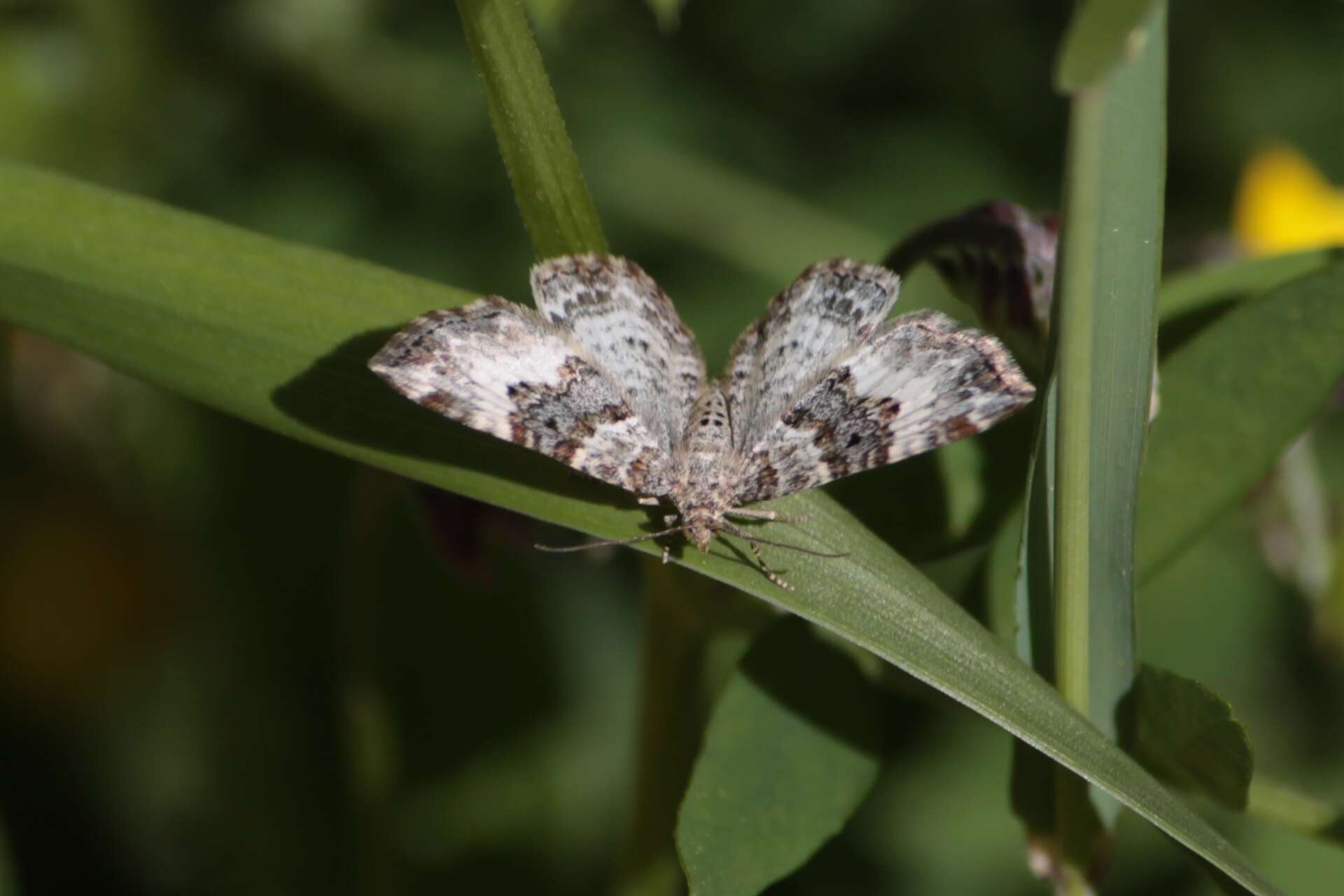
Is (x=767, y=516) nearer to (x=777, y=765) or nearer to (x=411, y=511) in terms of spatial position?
(x=777, y=765)

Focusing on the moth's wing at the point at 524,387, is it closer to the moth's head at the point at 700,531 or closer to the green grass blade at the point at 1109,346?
the moth's head at the point at 700,531

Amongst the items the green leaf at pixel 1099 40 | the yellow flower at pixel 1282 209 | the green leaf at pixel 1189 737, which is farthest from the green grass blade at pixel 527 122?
the yellow flower at pixel 1282 209

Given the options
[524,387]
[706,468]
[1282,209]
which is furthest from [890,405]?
[1282,209]

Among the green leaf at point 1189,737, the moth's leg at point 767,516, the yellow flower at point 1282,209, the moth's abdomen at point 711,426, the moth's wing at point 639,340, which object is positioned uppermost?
the yellow flower at point 1282,209

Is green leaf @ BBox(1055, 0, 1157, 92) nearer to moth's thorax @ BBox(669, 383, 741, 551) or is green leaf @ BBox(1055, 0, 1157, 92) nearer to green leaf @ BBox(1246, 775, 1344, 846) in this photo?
moth's thorax @ BBox(669, 383, 741, 551)

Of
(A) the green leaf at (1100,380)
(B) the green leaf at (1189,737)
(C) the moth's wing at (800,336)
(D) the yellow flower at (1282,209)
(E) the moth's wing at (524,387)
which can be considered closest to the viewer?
(A) the green leaf at (1100,380)

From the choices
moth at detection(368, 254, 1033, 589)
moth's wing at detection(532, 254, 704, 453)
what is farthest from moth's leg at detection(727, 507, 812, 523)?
moth's wing at detection(532, 254, 704, 453)

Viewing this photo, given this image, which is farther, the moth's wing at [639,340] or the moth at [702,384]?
the moth's wing at [639,340]

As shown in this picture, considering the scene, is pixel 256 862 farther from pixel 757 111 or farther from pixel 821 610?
pixel 757 111
